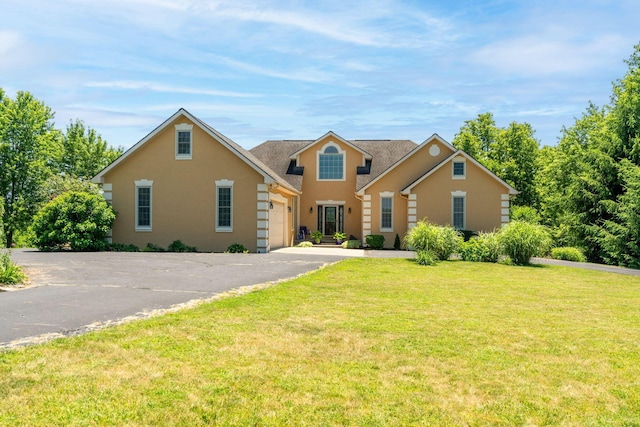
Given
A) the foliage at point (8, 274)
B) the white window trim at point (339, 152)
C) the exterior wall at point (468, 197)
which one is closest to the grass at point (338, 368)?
the foliage at point (8, 274)

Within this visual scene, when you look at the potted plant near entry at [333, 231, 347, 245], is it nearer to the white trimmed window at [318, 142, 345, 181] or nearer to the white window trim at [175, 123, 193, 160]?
the white trimmed window at [318, 142, 345, 181]

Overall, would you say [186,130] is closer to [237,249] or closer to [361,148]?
[237,249]

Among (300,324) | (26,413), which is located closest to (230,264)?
(300,324)

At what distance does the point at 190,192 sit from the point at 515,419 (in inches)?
→ 915

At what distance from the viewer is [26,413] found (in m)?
4.54

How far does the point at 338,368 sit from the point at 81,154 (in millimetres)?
58030

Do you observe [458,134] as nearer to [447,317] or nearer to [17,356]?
[447,317]

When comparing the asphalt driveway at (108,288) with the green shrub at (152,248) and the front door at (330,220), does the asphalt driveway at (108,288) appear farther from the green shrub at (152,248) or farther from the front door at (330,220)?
the front door at (330,220)

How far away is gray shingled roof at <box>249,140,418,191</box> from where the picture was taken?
113 feet

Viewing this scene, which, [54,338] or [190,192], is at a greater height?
[190,192]

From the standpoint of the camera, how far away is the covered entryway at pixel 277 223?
27.2m

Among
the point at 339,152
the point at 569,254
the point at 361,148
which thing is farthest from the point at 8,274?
the point at 361,148

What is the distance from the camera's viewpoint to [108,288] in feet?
38.6

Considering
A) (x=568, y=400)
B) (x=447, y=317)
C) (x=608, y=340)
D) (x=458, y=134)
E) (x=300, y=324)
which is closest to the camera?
(x=568, y=400)
